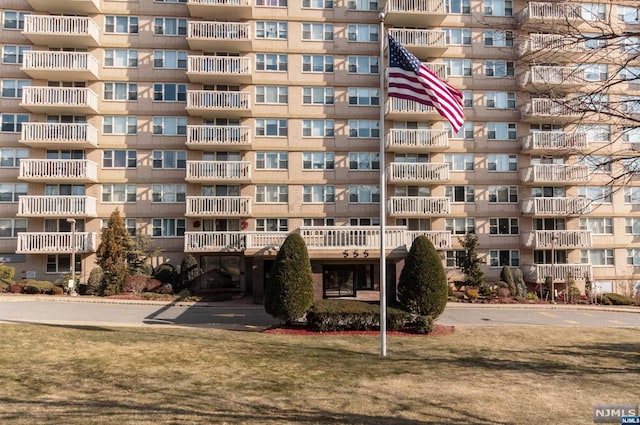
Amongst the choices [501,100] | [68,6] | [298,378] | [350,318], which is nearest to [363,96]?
[501,100]

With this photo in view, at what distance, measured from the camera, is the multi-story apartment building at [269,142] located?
29.0m

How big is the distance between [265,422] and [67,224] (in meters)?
28.1

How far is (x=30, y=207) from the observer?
28.1 metres

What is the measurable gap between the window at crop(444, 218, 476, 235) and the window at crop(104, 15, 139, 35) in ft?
85.2

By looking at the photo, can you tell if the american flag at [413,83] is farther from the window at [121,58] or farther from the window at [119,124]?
the window at [121,58]

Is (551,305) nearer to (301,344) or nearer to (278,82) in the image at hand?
(301,344)

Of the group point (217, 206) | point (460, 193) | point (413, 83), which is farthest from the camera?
Result: point (460, 193)

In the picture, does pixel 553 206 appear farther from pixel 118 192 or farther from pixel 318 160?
pixel 118 192

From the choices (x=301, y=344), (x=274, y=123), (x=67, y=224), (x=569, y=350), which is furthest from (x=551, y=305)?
(x=67, y=224)

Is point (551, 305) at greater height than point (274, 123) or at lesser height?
lesser

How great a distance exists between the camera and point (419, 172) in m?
30.5

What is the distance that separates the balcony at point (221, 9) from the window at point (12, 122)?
13.4 metres

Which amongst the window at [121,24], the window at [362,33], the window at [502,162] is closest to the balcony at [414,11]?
the window at [362,33]

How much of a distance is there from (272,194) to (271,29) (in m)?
11.9
